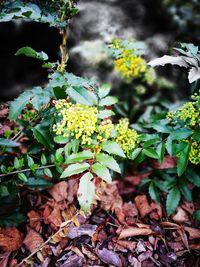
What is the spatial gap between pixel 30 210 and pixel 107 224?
575 millimetres

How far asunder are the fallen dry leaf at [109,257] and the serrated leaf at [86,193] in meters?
0.69

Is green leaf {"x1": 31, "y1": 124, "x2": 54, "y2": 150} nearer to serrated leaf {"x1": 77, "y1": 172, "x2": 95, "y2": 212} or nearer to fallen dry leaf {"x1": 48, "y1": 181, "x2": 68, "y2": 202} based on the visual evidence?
serrated leaf {"x1": 77, "y1": 172, "x2": 95, "y2": 212}

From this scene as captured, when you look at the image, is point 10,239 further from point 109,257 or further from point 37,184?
point 109,257

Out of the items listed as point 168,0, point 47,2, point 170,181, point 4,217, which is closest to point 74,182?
point 4,217

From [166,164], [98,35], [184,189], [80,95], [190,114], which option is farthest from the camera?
[98,35]

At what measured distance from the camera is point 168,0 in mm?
3281

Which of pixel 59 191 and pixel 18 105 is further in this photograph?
pixel 59 191

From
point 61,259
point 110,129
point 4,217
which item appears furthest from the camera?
point 4,217

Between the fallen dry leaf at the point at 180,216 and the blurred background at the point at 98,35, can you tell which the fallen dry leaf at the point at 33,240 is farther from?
the blurred background at the point at 98,35

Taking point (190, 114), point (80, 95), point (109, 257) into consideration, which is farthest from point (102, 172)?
point (109, 257)

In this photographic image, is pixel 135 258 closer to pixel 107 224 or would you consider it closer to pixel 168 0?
pixel 107 224

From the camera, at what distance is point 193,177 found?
2145mm

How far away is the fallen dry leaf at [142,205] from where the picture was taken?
228 centimetres

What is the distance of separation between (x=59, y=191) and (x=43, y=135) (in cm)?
69
